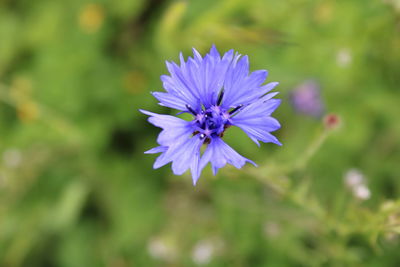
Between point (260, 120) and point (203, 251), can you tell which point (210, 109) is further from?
point (203, 251)

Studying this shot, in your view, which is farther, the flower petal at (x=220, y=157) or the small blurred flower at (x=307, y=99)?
the small blurred flower at (x=307, y=99)

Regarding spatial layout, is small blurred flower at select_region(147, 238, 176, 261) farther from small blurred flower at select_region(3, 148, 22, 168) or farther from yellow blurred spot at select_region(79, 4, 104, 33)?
yellow blurred spot at select_region(79, 4, 104, 33)

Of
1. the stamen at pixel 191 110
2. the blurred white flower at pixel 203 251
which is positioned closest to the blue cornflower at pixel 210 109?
the stamen at pixel 191 110

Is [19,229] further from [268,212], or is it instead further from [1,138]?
[268,212]

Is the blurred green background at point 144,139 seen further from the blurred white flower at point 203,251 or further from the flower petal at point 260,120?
the flower petal at point 260,120

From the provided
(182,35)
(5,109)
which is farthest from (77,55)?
(182,35)

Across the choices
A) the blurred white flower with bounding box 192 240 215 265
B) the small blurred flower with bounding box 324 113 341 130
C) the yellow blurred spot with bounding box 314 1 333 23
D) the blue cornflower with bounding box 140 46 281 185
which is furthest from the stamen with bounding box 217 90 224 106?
the yellow blurred spot with bounding box 314 1 333 23

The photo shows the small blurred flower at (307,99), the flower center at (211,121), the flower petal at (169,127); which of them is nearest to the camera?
the flower petal at (169,127)
